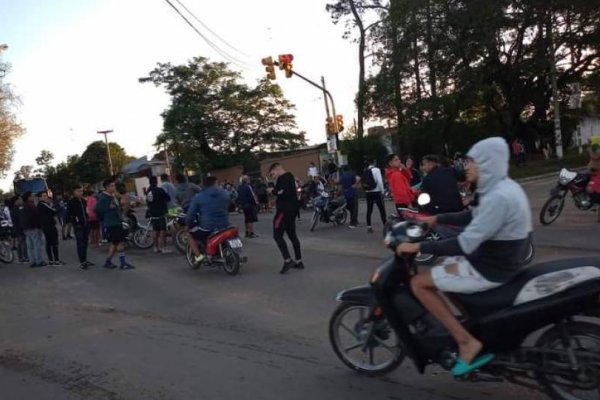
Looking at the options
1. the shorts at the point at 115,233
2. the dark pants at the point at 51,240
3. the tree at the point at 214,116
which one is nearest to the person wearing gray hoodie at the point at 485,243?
the shorts at the point at 115,233

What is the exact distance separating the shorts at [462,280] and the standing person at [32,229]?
11996 millimetres

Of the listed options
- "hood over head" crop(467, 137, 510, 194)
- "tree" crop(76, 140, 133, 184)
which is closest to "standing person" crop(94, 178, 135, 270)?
"hood over head" crop(467, 137, 510, 194)

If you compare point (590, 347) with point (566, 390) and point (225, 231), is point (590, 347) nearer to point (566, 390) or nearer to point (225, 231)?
point (566, 390)

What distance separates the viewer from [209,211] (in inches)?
402

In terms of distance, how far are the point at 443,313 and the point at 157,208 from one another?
412 inches

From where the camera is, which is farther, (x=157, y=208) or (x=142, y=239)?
(x=142, y=239)

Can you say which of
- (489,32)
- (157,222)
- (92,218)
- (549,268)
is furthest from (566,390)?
(489,32)

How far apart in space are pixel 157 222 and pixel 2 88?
24.4 meters

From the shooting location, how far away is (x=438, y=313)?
3.98m

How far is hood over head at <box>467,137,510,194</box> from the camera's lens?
149 inches

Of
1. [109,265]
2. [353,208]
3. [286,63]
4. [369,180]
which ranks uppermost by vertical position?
[286,63]

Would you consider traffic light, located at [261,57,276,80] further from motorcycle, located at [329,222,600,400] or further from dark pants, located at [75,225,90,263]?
motorcycle, located at [329,222,600,400]

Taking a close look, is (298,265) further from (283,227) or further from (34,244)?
(34,244)

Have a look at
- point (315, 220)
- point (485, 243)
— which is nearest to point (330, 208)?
point (315, 220)
